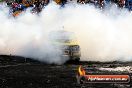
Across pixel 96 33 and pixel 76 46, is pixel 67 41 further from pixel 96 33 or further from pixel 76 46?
pixel 96 33

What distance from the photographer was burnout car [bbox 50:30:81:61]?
73.6ft

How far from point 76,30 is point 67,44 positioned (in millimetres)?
4663

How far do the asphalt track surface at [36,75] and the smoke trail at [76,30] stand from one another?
2.08 m

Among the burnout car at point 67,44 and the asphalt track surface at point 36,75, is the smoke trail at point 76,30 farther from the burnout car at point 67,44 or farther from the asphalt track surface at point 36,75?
the asphalt track surface at point 36,75

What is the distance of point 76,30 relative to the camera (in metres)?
27.3

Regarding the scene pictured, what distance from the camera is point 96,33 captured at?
2722 cm

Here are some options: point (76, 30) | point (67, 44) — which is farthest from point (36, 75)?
point (76, 30)

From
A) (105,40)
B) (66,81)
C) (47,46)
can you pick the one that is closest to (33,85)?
(66,81)

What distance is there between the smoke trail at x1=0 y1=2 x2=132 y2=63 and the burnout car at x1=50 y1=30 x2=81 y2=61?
0.54 m

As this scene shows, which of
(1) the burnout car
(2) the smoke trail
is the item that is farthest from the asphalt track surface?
(2) the smoke trail

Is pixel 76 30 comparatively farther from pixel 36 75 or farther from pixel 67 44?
pixel 36 75

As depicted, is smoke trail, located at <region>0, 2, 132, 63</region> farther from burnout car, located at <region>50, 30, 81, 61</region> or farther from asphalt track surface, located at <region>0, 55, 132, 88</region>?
asphalt track surface, located at <region>0, 55, 132, 88</region>

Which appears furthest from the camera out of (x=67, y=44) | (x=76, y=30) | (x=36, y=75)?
(x=76, y=30)

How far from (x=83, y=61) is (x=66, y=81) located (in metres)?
7.92
